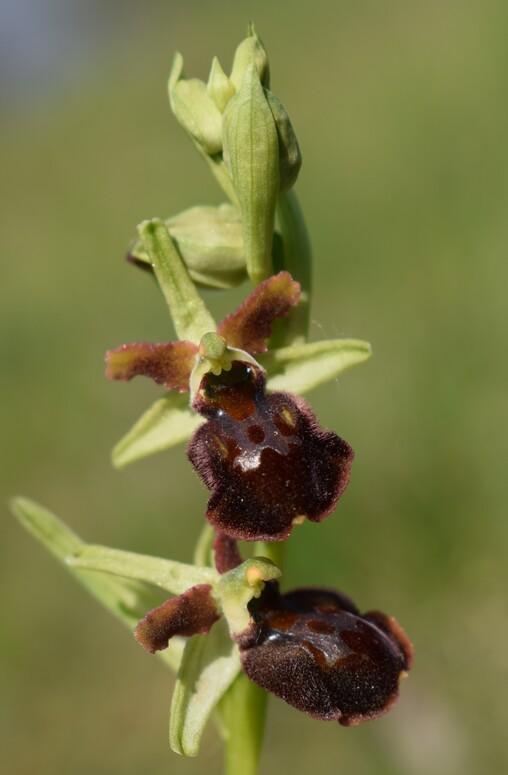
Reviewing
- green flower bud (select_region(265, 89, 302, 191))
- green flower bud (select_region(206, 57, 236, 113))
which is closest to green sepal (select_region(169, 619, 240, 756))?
green flower bud (select_region(265, 89, 302, 191))

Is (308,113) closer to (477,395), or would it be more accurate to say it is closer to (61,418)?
(61,418)

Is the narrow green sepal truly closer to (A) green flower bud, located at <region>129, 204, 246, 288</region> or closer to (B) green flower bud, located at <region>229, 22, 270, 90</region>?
(A) green flower bud, located at <region>129, 204, 246, 288</region>

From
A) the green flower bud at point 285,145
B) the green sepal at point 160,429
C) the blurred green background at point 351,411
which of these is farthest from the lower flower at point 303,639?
the blurred green background at point 351,411

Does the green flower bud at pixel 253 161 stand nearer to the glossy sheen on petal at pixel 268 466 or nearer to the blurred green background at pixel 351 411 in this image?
the glossy sheen on petal at pixel 268 466

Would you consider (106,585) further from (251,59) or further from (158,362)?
(251,59)

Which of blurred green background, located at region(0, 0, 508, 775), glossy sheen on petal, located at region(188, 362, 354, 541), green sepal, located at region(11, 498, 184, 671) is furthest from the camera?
blurred green background, located at region(0, 0, 508, 775)
